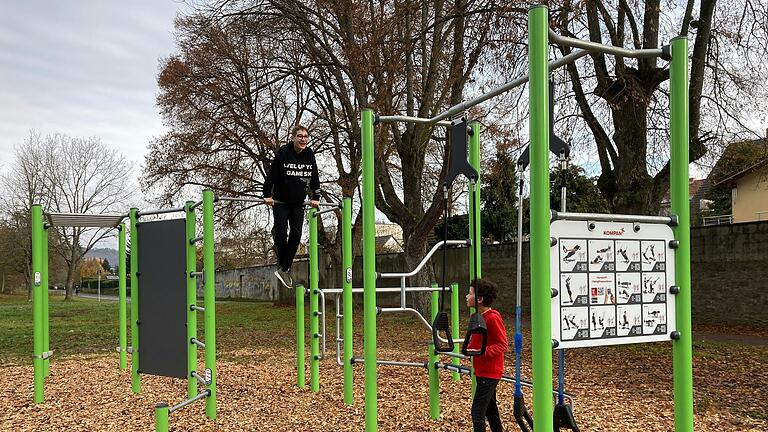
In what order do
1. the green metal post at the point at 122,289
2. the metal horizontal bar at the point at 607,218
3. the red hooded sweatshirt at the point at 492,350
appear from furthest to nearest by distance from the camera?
the green metal post at the point at 122,289 < the red hooded sweatshirt at the point at 492,350 < the metal horizontal bar at the point at 607,218

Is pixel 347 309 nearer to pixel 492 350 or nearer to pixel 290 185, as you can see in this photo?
pixel 290 185

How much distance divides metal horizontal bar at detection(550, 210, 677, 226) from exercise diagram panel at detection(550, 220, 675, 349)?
0.12 feet

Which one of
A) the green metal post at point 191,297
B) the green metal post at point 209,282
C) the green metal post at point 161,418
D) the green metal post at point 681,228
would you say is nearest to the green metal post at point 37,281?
the green metal post at point 191,297

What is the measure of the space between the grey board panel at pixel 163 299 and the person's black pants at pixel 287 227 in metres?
1.03

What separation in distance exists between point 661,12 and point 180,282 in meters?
8.06

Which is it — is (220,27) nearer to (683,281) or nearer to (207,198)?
(207,198)

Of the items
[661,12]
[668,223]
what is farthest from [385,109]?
[668,223]

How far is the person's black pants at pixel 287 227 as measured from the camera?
662 cm

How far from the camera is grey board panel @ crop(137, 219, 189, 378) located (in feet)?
19.5

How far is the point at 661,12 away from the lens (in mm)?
9656

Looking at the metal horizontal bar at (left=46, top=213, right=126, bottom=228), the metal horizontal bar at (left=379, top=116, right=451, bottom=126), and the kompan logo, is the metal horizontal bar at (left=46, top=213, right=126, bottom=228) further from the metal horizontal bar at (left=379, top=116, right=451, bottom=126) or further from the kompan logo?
the kompan logo

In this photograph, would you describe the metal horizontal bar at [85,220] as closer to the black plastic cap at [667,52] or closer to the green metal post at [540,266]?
the green metal post at [540,266]

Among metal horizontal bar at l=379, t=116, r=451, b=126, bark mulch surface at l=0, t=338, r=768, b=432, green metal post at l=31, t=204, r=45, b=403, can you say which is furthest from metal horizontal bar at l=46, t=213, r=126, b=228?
metal horizontal bar at l=379, t=116, r=451, b=126

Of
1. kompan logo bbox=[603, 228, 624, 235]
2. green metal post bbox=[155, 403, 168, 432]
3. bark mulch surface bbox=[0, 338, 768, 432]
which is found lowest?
bark mulch surface bbox=[0, 338, 768, 432]
